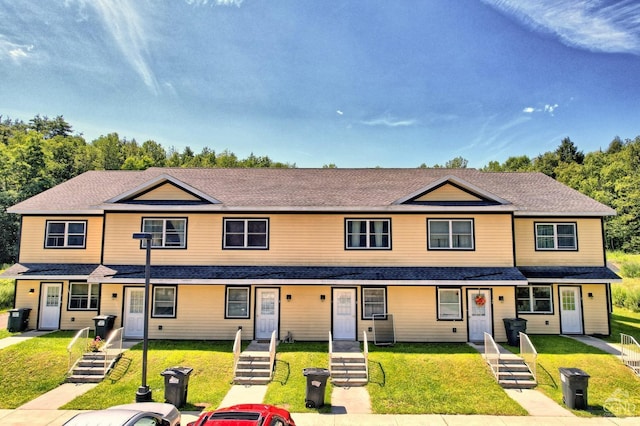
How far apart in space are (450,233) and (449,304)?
3.29 meters

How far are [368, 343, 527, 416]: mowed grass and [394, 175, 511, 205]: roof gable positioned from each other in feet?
21.5

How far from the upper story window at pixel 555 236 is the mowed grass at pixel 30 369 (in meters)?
21.4

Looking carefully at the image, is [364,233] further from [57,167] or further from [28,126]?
[28,126]

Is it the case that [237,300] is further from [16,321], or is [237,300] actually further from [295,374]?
[16,321]

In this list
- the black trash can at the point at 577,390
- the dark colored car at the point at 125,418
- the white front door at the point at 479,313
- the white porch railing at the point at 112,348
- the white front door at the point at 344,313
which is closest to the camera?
the dark colored car at the point at 125,418

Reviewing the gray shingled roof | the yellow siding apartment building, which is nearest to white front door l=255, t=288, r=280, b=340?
the yellow siding apartment building

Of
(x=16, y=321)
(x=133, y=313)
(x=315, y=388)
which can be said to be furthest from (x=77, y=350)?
(x=315, y=388)

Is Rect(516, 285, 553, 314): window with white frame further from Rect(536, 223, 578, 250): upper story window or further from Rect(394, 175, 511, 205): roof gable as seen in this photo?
Rect(394, 175, 511, 205): roof gable

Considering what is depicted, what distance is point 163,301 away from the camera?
1756cm

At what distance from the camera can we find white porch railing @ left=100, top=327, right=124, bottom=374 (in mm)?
13922

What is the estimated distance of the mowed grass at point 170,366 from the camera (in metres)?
11.8

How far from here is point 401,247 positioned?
57.9 ft

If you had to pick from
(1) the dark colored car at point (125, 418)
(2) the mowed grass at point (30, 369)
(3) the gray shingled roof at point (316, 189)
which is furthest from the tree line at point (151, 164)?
(1) the dark colored car at point (125, 418)

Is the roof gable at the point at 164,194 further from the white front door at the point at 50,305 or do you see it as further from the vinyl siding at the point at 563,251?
the vinyl siding at the point at 563,251
